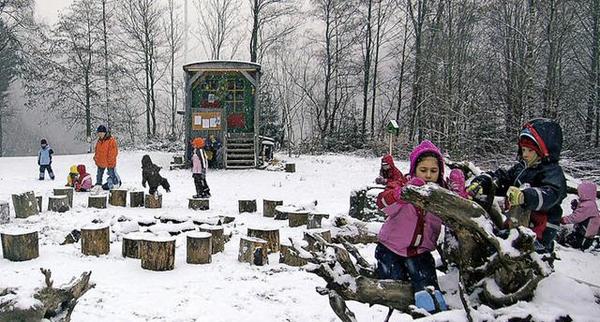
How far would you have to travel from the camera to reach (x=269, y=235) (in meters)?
6.83

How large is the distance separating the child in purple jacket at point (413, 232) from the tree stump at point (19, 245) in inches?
198

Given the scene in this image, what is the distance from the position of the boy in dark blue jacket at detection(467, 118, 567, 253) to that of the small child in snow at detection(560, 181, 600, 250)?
440 centimetres

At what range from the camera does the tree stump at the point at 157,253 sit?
5871 mm

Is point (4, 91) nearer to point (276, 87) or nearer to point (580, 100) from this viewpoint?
point (276, 87)

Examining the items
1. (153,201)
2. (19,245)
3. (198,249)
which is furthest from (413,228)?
(153,201)

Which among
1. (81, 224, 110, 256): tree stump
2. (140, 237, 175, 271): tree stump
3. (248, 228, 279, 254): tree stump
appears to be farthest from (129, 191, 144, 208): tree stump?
(140, 237, 175, 271): tree stump

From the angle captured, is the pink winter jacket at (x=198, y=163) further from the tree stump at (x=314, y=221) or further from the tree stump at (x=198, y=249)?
the tree stump at (x=198, y=249)

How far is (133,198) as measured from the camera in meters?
10.0

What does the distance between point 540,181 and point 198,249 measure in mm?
4429

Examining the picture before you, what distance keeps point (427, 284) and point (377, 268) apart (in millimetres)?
483

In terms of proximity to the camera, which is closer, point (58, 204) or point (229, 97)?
point (58, 204)

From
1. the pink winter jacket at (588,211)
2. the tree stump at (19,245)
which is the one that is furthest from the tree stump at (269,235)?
the pink winter jacket at (588,211)

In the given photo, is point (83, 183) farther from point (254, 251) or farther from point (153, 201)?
point (254, 251)

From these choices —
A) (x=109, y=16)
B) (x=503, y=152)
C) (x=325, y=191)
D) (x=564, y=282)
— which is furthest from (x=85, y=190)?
(x=109, y=16)
